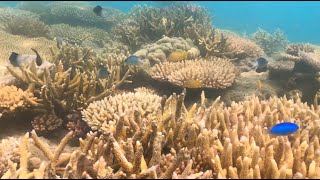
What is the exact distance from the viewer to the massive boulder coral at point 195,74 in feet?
21.6

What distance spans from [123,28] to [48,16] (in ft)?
26.0

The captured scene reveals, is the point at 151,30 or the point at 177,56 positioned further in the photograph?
the point at 151,30

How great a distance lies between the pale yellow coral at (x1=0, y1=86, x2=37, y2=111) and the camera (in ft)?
16.6

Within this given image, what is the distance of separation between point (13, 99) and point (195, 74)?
350cm

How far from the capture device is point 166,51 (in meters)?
8.38

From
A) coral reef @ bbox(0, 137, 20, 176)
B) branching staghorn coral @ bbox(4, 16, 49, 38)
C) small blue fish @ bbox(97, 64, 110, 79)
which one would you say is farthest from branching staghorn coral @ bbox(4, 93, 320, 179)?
branching staghorn coral @ bbox(4, 16, 49, 38)

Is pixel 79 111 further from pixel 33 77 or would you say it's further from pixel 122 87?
pixel 122 87

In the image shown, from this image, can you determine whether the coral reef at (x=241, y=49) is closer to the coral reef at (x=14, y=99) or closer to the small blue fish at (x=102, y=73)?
the small blue fish at (x=102, y=73)

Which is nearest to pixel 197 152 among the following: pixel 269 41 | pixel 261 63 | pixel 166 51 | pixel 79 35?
pixel 261 63

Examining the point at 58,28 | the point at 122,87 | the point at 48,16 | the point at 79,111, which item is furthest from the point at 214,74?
the point at 48,16

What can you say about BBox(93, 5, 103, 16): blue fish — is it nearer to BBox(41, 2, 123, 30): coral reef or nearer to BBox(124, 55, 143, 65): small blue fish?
BBox(124, 55, 143, 65): small blue fish

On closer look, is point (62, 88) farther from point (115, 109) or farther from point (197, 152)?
point (197, 152)

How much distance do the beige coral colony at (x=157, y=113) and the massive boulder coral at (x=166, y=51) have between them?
1.4 inches

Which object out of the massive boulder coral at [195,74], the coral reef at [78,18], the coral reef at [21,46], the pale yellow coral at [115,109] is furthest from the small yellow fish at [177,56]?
the coral reef at [78,18]
